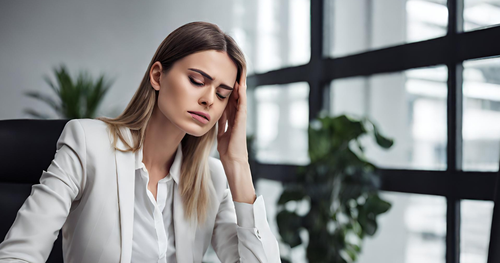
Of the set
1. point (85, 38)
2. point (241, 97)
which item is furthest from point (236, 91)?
point (85, 38)

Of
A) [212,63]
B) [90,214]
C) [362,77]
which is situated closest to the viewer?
[90,214]

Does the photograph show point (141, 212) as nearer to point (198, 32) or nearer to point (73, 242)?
point (73, 242)

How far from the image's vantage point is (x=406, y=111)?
2449mm

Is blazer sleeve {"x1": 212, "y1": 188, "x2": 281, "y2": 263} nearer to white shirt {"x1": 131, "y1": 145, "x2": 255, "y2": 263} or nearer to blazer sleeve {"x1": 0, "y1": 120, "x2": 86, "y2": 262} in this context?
white shirt {"x1": 131, "y1": 145, "x2": 255, "y2": 263}

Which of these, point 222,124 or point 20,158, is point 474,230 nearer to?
point 222,124

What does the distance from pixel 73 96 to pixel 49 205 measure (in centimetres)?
214

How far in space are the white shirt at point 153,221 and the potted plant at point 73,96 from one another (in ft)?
6.39

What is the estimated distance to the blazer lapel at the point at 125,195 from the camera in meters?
1.05

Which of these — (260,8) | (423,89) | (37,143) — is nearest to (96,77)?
(260,8)

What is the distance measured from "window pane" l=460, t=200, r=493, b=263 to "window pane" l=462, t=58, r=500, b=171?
0.63 ft

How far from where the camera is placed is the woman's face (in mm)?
1143

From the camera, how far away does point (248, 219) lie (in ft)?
3.98

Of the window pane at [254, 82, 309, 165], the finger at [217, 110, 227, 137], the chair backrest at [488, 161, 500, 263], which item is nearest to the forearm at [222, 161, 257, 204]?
the finger at [217, 110, 227, 137]

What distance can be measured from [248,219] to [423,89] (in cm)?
157
